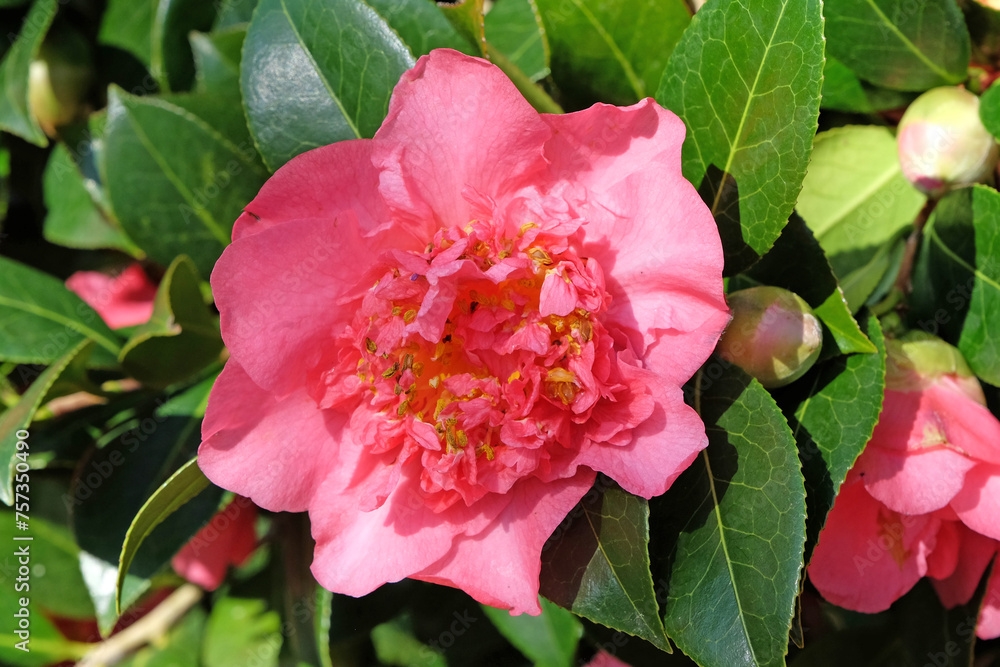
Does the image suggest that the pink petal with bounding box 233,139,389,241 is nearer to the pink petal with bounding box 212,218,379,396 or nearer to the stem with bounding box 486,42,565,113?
the pink petal with bounding box 212,218,379,396

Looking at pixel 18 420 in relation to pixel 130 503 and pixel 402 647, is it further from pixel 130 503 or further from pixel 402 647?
pixel 402 647

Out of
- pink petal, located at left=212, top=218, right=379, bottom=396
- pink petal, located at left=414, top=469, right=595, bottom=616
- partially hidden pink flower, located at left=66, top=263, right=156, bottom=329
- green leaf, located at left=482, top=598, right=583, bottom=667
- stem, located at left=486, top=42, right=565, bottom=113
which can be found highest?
stem, located at left=486, top=42, right=565, bottom=113

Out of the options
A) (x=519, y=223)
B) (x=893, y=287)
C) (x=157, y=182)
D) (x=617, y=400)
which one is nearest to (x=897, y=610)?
(x=893, y=287)

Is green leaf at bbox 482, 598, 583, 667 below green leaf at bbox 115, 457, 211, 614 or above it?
below

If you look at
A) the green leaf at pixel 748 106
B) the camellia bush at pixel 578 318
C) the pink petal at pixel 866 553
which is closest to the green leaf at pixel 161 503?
the camellia bush at pixel 578 318

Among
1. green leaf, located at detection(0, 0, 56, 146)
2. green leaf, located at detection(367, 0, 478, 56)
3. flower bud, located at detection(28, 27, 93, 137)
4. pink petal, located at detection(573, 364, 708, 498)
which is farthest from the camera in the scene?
flower bud, located at detection(28, 27, 93, 137)

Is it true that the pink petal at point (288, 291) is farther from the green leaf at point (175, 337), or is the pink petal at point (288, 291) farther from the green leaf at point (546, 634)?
the green leaf at point (546, 634)

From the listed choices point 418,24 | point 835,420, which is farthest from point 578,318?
point 418,24

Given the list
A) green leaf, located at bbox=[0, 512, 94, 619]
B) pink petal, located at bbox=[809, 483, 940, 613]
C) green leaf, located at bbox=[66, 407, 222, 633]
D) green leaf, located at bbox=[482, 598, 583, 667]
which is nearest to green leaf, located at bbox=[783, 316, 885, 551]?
pink petal, located at bbox=[809, 483, 940, 613]
